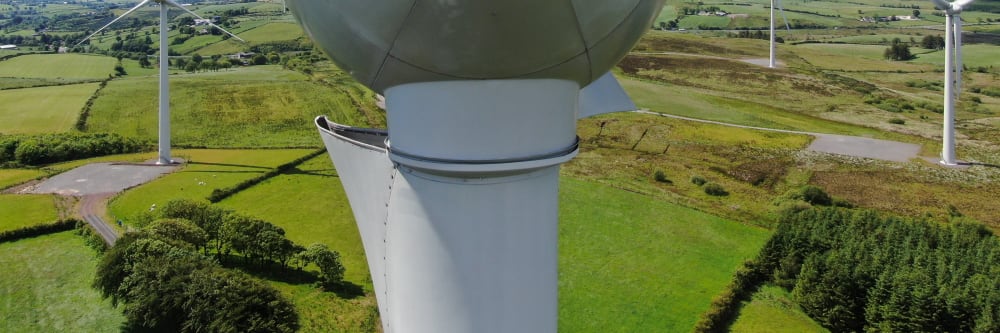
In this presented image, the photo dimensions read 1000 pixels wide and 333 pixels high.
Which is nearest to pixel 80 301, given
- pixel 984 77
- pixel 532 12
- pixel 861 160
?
pixel 532 12

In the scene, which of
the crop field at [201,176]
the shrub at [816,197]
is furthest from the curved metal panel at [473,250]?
the shrub at [816,197]

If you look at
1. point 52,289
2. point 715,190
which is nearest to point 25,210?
point 52,289

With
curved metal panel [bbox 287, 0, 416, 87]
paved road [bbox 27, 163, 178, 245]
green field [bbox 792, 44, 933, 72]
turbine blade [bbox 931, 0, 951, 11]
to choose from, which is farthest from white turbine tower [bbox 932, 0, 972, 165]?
green field [bbox 792, 44, 933, 72]

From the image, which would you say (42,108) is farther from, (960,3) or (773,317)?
(960,3)

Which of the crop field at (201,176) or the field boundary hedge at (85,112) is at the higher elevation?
the field boundary hedge at (85,112)

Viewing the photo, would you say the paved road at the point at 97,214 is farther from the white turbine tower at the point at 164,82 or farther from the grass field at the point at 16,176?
the grass field at the point at 16,176

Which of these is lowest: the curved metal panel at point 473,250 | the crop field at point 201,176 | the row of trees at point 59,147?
the crop field at point 201,176
